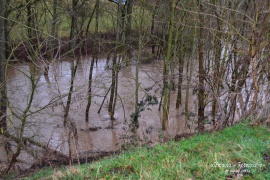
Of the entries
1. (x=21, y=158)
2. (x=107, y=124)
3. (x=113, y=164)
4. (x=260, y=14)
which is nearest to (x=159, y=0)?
(x=107, y=124)

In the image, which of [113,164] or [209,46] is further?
[209,46]

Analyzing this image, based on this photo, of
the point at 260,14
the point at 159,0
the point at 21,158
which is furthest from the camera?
the point at 159,0

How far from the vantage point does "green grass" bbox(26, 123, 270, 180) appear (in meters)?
3.79

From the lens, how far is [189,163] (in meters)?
4.16

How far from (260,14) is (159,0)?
6.82 meters

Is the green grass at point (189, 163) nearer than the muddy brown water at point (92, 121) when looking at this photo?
Yes

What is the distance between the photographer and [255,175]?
11.7ft

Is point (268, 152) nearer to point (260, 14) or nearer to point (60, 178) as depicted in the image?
point (60, 178)

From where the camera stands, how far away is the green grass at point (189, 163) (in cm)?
379

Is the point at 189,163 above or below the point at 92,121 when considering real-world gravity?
above

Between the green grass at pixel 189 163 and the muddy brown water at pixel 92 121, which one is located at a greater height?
the green grass at pixel 189 163

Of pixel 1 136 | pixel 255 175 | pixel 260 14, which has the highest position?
pixel 260 14

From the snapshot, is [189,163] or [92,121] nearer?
[189,163]

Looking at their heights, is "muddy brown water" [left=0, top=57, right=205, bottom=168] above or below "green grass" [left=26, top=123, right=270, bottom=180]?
Answer: below
